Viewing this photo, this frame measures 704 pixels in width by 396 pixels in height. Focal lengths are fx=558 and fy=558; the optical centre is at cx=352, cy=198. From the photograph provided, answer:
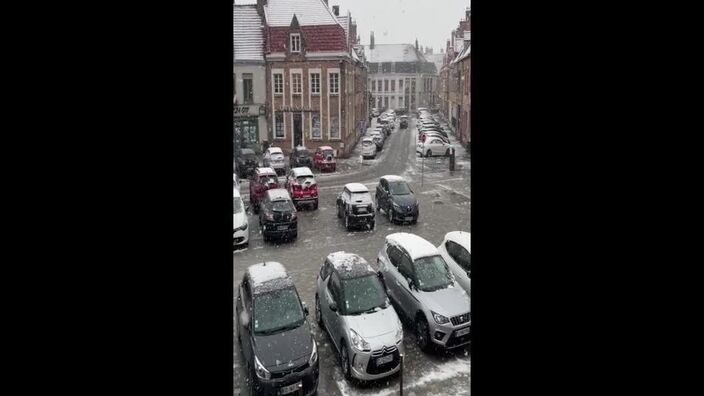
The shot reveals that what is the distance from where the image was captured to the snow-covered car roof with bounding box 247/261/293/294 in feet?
30.0

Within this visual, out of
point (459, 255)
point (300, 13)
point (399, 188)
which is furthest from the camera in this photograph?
point (300, 13)

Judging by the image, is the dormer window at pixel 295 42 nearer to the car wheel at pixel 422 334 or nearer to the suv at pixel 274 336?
the suv at pixel 274 336

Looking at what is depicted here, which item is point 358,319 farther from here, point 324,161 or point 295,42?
point 295,42

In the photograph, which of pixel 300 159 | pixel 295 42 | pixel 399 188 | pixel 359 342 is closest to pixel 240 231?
pixel 399 188

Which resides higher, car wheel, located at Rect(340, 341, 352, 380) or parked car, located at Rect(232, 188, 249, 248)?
parked car, located at Rect(232, 188, 249, 248)

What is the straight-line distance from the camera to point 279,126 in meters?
32.6

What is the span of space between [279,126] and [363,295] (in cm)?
2430

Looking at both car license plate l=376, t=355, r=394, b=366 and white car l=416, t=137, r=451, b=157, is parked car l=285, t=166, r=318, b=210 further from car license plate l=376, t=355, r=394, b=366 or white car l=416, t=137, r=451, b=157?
white car l=416, t=137, r=451, b=157

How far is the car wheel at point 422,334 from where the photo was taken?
9.25 meters

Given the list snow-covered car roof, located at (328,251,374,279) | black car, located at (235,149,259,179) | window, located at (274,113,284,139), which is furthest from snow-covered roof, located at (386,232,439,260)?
window, located at (274,113,284,139)

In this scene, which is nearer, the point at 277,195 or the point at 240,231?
the point at 240,231

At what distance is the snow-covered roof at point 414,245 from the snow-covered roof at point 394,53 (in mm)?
67737
